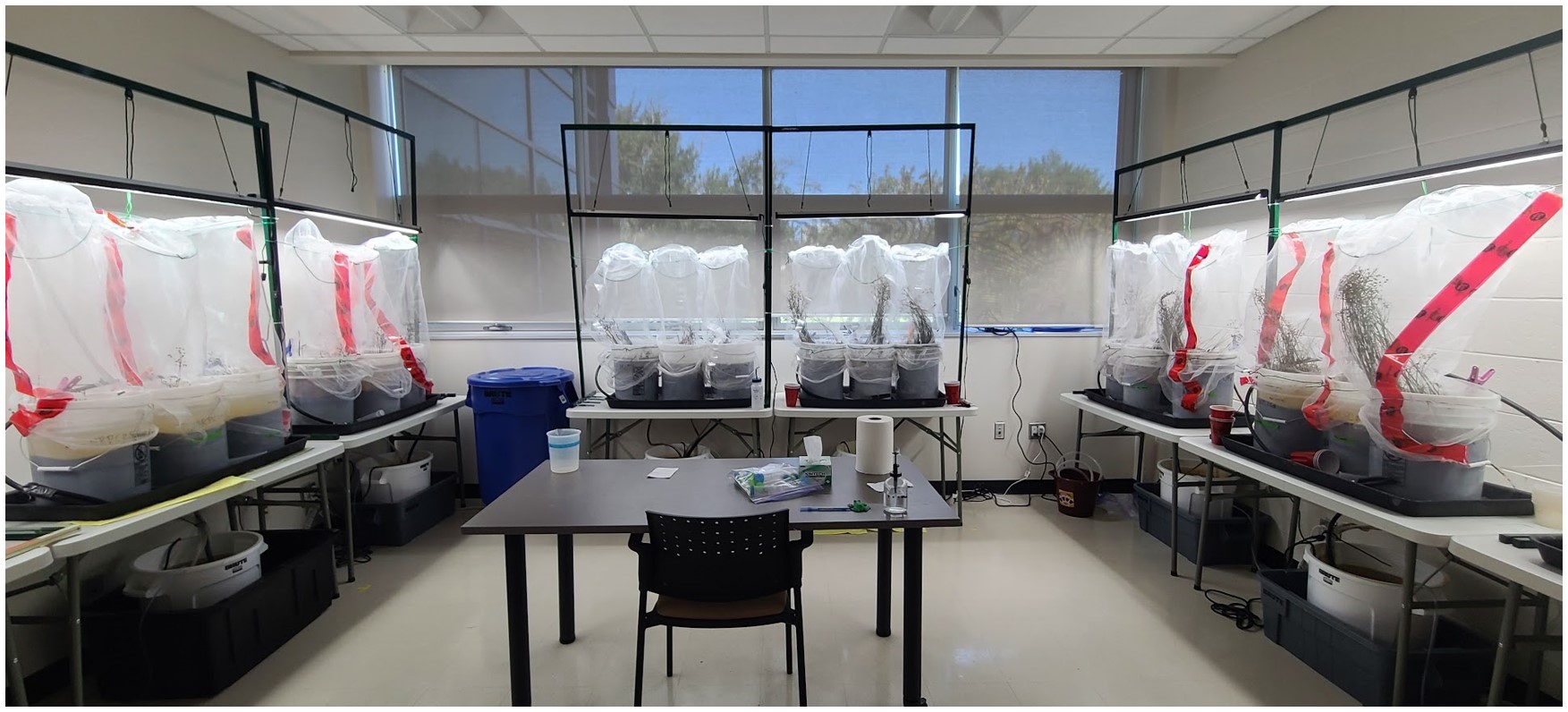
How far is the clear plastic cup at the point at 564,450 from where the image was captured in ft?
7.11

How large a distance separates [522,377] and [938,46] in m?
3.06

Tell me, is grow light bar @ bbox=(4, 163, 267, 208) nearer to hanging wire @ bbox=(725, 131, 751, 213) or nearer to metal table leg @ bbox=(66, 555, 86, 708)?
metal table leg @ bbox=(66, 555, 86, 708)

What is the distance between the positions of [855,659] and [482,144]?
3.76m

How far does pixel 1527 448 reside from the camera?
209cm

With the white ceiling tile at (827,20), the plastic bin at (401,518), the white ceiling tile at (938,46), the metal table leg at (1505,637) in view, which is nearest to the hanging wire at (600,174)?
the white ceiling tile at (827,20)

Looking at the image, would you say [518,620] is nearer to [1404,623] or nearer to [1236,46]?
[1404,623]

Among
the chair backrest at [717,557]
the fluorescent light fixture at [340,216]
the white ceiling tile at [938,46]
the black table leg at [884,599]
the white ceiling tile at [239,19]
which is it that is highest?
the white ceiling tile at [938,46]

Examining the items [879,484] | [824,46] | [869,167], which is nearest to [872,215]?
[869,167]

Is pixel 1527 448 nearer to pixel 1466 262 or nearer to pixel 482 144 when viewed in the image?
pixel 1466 262

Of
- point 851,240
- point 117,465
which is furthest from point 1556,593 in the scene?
point 117,465

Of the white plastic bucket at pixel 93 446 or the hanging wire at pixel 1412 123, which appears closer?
the white plastic bucket at pixel 93 446

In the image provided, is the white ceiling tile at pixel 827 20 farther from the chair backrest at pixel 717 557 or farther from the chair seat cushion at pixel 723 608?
the chair seat cushion at pixel 723 608

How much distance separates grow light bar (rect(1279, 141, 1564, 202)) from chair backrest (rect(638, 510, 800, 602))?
250cm

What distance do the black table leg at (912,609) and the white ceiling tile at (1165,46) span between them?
3.05m
